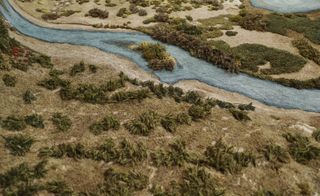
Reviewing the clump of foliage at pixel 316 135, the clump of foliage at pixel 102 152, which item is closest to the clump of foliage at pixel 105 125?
the clump of foliage at pixel 102 152

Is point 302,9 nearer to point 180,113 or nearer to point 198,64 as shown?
point 198,64

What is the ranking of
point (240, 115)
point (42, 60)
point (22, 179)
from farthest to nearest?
point (42, 60), point (240, 115), point (22, 179)

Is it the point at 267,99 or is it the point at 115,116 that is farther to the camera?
the point at 267,99

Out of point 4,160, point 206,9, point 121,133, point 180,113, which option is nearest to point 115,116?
point 121,133

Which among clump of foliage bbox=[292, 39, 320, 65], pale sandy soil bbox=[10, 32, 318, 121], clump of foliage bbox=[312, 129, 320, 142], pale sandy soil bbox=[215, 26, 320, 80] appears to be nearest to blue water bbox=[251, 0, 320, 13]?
pale sandy soil bbox=[215, 26, 320, 80]

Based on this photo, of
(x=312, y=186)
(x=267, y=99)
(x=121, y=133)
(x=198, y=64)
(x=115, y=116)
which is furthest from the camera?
(x=198, y=64)

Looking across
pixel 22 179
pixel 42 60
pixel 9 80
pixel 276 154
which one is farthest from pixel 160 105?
pixel 42 60

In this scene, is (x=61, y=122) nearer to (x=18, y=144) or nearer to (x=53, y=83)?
(x=18, y=144)
